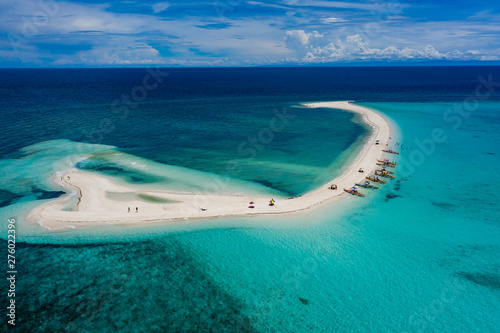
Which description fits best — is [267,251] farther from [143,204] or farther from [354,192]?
[354,192]

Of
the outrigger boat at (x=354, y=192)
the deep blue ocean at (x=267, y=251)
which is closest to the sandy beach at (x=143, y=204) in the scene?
the outrigger boat at (x=354, y=192)

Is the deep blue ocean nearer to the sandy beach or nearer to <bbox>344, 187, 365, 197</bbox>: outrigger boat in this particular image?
<bbox>344, 187, 365, 197</bbox>: outrigger boat

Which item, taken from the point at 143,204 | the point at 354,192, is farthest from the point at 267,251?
the point at 354,192

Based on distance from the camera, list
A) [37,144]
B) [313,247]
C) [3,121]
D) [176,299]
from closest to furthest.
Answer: [176,299] < [313,247] < [37,144] < [3,121]

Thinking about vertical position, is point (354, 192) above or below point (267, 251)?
above

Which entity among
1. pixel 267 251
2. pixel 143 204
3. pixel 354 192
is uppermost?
pixel 354 192

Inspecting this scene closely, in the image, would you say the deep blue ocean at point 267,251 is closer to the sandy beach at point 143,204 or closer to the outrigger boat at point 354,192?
the outrigger boat at point 354,192

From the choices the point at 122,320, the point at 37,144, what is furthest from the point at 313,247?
the point at 37,144

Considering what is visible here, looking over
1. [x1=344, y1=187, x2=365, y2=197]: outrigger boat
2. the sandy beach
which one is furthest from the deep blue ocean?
the sandy beach

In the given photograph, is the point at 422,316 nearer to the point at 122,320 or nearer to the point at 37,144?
the point at 122,320
